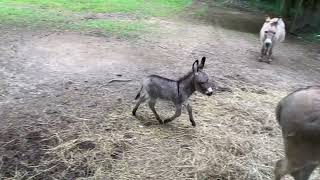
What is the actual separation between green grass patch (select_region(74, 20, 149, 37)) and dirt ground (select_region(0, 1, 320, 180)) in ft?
1.41

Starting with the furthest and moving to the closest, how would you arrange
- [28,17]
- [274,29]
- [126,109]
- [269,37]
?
[28,17]
[274,29]
[269,37]
[126,109]

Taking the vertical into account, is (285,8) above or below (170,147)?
below

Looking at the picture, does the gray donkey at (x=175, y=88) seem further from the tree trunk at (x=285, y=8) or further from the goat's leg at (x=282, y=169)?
the tree trunk at (x=285, y=8)

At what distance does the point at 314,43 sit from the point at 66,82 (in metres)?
6.90

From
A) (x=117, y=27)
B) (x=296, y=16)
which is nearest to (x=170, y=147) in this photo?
(x=117, y=27)

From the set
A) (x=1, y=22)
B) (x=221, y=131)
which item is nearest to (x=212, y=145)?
(x=221, y=131)

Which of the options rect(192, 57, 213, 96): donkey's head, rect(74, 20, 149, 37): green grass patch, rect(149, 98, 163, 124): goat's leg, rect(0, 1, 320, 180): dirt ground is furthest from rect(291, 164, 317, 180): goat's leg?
rect(74, 20, 149, 37): green grass patch

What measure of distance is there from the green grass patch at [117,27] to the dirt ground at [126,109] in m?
0.43

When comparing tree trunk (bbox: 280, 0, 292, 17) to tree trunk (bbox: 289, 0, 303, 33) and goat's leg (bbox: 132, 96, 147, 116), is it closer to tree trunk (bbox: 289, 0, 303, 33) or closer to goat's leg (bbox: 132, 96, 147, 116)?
tree trunk (bbox: 289, 0, 303, 33)

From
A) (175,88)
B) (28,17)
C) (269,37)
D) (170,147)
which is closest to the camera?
(170,147)

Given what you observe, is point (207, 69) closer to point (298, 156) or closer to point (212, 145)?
point (212, 145)

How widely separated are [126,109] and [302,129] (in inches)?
113

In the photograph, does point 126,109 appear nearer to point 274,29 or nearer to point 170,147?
point 170,147

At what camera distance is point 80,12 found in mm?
11383
